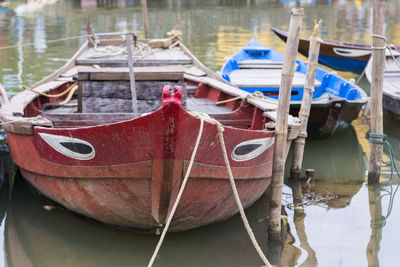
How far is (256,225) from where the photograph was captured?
533 centimetres

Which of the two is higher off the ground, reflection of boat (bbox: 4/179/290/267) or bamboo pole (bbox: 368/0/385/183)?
bamboo pole (bbox: 368/0/385/183)

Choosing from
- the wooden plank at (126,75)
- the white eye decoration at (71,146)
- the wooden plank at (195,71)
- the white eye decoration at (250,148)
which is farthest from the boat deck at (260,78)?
the white eye decoration at (71,146)

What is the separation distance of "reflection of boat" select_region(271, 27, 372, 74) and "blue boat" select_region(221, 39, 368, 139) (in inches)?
81.6

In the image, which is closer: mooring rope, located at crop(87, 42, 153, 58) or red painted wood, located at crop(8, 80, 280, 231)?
red painted wood, located at crop(8, 80, 280, 231)

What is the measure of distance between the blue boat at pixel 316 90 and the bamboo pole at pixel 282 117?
8.87 feet

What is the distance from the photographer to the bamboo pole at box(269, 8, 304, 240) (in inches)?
171

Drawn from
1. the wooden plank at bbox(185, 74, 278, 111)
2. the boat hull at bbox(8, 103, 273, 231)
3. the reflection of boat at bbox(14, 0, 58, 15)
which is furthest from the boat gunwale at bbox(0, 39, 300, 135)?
the reflection of boat at bbox(14, 0, 58, 15)

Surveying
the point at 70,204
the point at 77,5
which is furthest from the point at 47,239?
the point at 77,5

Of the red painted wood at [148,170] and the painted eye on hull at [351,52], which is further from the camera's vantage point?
the painted eye on hull at [351,52]

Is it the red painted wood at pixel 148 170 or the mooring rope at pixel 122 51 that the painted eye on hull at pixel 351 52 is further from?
the red painted wood at pixel 148 170

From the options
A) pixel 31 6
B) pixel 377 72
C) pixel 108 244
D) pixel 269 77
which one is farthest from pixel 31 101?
pixel 31 6

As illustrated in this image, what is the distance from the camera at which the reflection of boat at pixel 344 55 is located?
1143 centimetres

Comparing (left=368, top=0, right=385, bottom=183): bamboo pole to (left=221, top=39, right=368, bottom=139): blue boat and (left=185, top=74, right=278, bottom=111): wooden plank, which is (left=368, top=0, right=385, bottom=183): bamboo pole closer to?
(left=185, top=74, right=278, bottom=111): wooden plank

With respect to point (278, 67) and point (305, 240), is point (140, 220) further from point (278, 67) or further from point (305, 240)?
point (278, 67)
